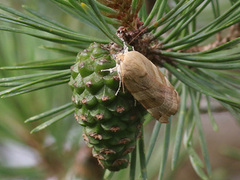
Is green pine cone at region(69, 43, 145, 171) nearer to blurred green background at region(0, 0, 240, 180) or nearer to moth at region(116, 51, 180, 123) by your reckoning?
moth at region(116, 51, 180, 123)

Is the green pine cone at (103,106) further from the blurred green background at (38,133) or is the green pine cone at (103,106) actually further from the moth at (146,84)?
the blurred green background at (38,133)

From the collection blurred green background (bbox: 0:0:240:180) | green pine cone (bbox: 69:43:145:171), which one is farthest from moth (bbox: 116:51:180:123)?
blurred green background (bbox: 0:0:240:180)

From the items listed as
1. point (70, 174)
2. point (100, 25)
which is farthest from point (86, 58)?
point (70, 174)

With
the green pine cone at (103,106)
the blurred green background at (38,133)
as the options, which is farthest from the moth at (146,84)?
the blurred green background at (38,133)

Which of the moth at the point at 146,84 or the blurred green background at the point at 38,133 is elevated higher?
the moth at the point at 146,84

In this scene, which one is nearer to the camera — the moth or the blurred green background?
the moth

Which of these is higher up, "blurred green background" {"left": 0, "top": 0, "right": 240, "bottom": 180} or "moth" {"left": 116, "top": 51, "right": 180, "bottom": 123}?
"moth" {"left": 116, "top": 51, "right": 180, "bottom": 123}

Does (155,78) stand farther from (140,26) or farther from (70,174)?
(70,174)
